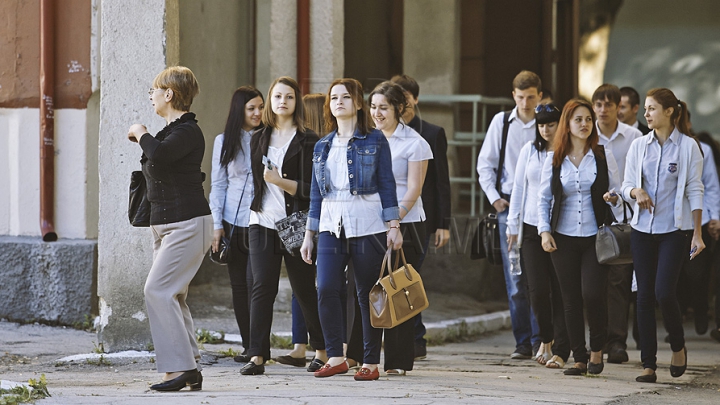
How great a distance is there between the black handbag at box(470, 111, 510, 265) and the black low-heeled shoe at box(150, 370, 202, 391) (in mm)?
3176

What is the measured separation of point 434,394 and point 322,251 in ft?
3.84

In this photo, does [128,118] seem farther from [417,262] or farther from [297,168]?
[417,262]

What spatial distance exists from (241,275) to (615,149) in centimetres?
306

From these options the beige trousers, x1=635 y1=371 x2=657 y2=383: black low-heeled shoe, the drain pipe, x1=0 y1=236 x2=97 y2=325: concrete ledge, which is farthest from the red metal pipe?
x1=635 y1=371 x2=657 y2=383: black low-heeled shoe

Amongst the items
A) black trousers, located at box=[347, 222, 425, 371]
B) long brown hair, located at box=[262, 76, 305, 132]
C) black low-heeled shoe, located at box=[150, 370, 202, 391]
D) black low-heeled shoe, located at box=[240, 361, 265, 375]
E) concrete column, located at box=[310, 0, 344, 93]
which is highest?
concrete column, located at box=[310, 0, 344, 93]

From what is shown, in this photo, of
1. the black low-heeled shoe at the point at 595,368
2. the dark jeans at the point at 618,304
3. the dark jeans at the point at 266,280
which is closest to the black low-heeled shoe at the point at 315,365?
the dark jeans at the point at 266,280

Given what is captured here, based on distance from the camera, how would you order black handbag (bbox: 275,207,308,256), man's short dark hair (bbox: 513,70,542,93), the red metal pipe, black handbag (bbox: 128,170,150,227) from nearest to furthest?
black handbag (bbox: 128,170,150,227) < black handbag (bbox: 275,207,308,256) < man's short dark hair (bbox: 513,70,542,93) < the red metal pipe

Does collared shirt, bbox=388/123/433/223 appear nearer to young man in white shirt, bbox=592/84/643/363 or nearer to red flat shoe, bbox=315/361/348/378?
red flat shoe, bbox=315/361/348/378

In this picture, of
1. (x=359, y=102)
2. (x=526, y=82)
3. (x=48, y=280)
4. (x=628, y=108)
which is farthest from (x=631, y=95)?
(x=48, y=280)

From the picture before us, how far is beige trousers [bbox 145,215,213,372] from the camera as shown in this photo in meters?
5.78

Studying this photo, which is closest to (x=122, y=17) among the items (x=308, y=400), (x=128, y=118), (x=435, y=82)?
(x=128, y=118)

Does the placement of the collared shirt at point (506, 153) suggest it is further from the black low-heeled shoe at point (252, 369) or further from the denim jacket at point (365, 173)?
the black low-heeled shoe at point (252, 369)

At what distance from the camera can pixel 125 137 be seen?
7492 millimetres

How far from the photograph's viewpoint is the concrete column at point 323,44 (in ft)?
30.9
